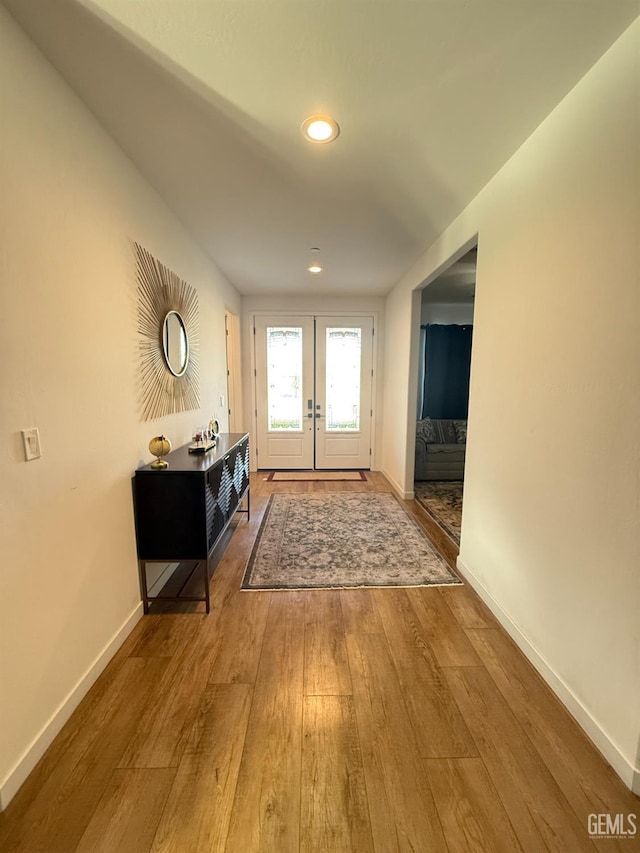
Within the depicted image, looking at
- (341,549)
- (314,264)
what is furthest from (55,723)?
(314,264)

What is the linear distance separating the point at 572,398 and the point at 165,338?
233cm

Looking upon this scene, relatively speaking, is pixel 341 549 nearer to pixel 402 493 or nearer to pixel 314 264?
pixel 402 493

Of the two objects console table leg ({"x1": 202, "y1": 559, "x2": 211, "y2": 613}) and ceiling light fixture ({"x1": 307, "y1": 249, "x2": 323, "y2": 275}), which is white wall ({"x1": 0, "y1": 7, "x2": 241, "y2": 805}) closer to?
A: console table leg ({"x1": 202, "y1": 559, "x2": 211, "y2": 613})

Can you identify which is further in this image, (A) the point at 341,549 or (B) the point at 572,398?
(A) the point at 341,549

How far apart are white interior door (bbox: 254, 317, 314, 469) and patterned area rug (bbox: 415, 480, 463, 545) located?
70.2 inches

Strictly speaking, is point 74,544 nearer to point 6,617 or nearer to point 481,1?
point 6,617

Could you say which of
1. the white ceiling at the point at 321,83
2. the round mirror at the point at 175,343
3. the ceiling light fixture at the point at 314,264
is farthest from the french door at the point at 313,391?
the white ceiling at the point at 321,83

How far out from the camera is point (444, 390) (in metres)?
5.41

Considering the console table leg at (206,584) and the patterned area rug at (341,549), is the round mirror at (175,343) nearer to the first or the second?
the console table leg at (206,584)

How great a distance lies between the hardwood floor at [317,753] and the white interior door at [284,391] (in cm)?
333

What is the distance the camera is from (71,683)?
1426 millimetres

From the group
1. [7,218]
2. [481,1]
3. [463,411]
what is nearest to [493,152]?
[481,1]

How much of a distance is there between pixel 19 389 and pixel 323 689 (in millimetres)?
1705

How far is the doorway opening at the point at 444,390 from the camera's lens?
13.6 feet
